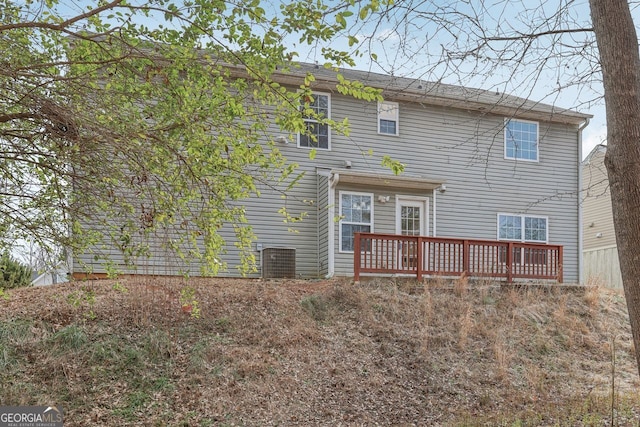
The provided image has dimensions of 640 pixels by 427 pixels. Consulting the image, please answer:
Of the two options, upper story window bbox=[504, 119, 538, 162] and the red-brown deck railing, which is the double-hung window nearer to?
the red-brown deck railing

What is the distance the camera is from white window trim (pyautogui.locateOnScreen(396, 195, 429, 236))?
13344mm

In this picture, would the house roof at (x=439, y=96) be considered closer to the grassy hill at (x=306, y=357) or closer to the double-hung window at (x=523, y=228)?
the double-hung window at (x=523, y=228)

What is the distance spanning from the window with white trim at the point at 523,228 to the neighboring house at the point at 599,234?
8.84 ft

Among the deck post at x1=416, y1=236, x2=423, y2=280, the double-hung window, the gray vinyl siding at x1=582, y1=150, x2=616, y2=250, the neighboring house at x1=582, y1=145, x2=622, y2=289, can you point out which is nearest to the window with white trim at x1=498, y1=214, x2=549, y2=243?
the double-hung window

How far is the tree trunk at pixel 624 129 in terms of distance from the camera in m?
4.20

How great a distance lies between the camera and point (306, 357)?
822 cm

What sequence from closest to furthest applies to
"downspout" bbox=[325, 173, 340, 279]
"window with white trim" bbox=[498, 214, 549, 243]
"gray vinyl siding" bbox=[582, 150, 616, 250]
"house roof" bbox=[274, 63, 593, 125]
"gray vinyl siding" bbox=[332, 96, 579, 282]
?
"downspout" bbox=[325, 173, 340, 279], "house roof" bbox=[274, 63, 593, 125], "gray vinyl siding" bbox=[332, 96, 579, 282], "window with white trim" bbox=[498, 214, 549, 243], "gray vinyl siding" bbox=[582, 150, 616, 250]

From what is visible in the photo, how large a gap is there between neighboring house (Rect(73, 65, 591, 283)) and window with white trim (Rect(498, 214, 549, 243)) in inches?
1.0

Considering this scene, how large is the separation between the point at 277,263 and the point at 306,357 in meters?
4.31

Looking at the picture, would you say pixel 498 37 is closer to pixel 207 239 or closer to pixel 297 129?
pixel 297 129

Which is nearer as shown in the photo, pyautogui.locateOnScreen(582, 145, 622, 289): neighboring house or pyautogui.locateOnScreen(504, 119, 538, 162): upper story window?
pyautogui.locateOnScreen(504, 119, 538, 162): upper story window

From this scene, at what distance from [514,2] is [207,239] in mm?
3722

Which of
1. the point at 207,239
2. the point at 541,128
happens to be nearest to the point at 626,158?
the point at 207,239

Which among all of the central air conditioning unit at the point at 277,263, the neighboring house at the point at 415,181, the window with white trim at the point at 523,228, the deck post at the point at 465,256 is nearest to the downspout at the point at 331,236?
the neighboring house at the point at 415,181
